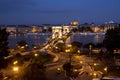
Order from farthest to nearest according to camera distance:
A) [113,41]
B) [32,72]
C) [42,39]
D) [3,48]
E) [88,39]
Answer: [42,39] → [88,39] → [113,41] → [3,48] → [32,72]

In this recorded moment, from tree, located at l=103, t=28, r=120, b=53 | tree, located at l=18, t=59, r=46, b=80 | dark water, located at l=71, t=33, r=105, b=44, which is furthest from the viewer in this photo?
dark water, located at l=71, t=33, r=105, b=44

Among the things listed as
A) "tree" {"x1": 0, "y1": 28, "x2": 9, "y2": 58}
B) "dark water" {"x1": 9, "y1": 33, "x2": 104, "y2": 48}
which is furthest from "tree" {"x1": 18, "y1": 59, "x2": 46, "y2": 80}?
"dark water" {"x1": 9, "y1": 33, "x2": 104, "y2": 48}

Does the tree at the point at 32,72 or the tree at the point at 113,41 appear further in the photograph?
the tree at the point at 113,41

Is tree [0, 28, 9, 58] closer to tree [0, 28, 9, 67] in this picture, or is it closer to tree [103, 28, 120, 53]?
tree [0, 28, 9, 67]

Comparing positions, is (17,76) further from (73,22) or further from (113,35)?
(73,22)

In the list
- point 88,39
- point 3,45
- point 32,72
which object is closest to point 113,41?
point 3,45

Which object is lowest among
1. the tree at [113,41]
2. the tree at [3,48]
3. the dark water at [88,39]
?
the dark water at [88,39]

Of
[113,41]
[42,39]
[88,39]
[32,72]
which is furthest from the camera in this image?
[42,39]

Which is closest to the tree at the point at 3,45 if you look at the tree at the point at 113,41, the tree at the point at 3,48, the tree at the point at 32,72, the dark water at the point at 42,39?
the tree at the point at 3,48

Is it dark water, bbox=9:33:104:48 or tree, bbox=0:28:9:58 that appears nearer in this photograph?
tree, bbox=0:28:9:58

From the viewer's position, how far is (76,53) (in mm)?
42875

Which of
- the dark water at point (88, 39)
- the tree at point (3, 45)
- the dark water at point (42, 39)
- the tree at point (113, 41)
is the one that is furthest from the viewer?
the dark water at point (88, 39)

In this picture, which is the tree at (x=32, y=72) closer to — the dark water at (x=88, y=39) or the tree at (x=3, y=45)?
the tree at (x=3, y=45)

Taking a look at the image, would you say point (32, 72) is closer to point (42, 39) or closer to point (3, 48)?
point (3, 48)
